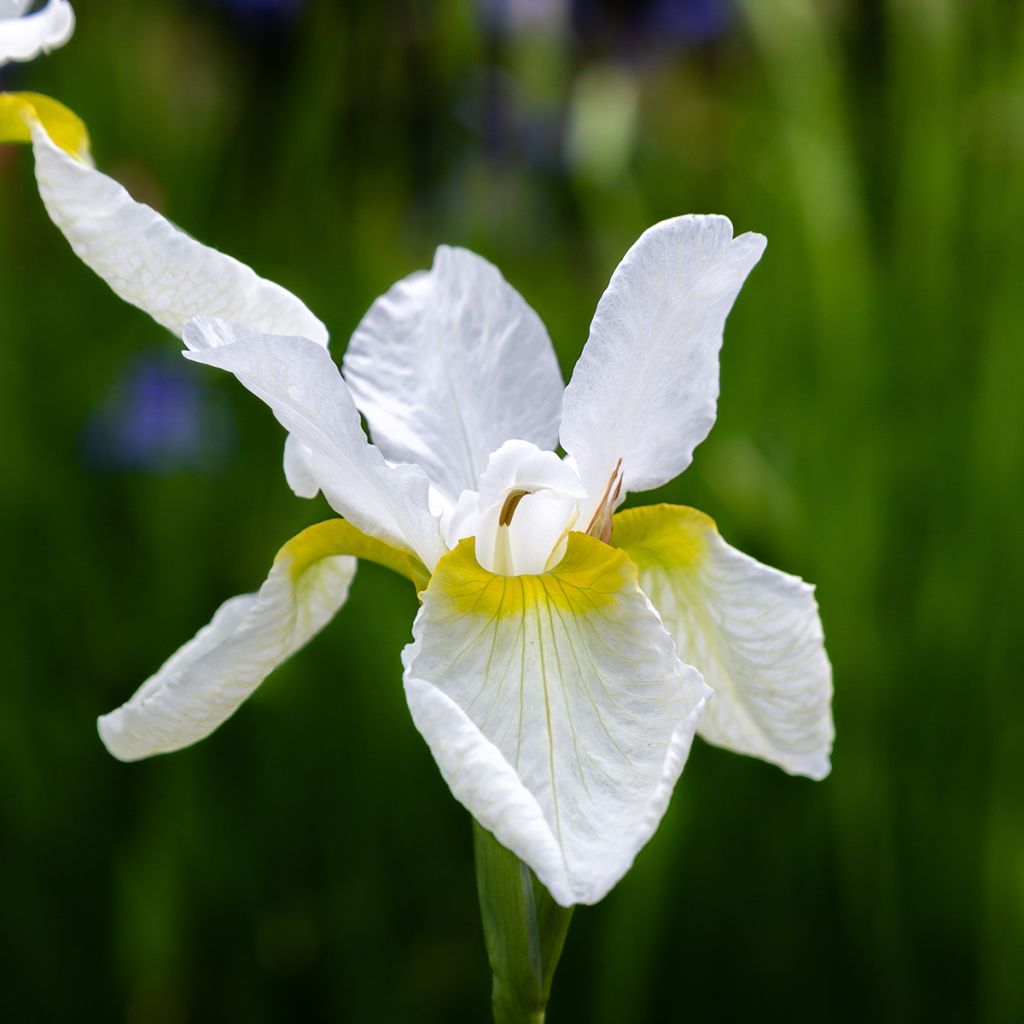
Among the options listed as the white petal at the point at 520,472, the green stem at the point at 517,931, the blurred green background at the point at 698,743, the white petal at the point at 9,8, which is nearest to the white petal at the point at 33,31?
the white petal at the point at 9,8

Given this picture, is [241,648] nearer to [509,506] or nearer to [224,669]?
[224,669]

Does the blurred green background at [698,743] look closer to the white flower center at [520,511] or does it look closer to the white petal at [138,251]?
the white flower center at [520,511]

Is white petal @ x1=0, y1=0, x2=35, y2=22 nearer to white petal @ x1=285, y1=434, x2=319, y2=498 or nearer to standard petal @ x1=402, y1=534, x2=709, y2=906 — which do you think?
white petal @ x1=285, y1=434, x2=319, y2=498

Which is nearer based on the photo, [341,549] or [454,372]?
[341,549]

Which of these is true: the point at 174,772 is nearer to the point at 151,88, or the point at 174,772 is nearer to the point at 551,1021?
the point at 551,1021

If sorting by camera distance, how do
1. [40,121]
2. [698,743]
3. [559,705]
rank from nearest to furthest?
[559,705]
[40,121]
[698,743]

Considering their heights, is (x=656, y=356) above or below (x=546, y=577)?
above

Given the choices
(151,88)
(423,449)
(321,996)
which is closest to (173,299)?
(423,449)

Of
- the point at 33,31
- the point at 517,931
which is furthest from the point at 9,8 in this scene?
the point at 517,931
